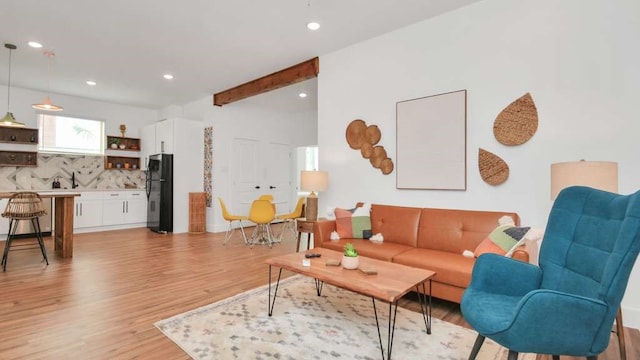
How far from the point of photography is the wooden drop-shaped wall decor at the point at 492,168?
2.97 meters

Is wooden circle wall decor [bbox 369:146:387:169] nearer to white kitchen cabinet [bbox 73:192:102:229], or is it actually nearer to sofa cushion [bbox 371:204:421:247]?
sofa cushion [bbox 371:204:421:247]

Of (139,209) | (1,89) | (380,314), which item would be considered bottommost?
(380,314)

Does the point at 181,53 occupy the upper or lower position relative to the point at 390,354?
upper

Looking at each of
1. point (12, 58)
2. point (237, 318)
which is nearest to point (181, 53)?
point (12, 58)

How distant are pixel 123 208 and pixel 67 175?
127cm

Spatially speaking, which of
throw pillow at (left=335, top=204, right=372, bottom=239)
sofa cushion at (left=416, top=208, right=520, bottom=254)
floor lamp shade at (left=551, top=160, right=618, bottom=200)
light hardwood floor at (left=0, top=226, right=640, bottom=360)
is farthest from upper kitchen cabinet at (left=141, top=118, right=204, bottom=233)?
floor lamp shade at (left=551, top=160, right=618, bottom=200)

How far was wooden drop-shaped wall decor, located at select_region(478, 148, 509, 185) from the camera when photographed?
2.97 m

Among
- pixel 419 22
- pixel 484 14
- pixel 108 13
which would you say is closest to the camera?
pixel 484 14

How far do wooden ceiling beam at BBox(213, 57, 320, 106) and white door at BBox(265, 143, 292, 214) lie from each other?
1777 mm

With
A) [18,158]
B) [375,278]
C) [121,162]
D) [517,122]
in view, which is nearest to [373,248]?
[375,278]

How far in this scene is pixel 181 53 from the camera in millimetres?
4371

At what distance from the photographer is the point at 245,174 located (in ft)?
23.3

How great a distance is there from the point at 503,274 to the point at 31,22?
204 inches

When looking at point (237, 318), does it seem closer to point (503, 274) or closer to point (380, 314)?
point (380, 314)
